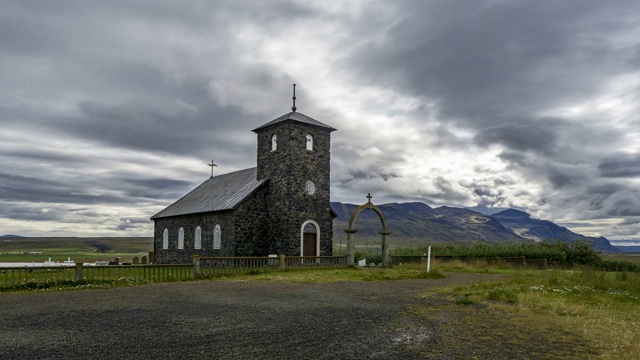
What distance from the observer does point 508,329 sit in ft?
33.3

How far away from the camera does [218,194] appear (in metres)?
35.8

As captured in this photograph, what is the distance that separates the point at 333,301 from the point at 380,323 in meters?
3.85

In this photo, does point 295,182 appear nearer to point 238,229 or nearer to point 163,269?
point 238,229

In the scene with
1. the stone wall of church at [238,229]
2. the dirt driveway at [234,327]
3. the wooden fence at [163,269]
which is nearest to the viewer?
the dirt driveway at [234,327]

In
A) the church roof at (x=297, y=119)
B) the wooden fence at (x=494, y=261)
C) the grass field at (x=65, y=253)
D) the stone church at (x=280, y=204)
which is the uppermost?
the church roof at (x=297, y=119)

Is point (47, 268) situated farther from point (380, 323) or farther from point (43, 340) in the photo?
point (380, 323)

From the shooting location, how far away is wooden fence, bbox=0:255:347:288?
19375 millimetres

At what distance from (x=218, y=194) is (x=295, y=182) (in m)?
7.79

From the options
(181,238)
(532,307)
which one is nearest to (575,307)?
(532,307)

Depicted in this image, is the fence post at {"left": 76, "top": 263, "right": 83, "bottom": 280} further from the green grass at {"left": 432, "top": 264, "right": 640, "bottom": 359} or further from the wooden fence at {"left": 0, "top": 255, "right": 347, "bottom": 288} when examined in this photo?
the green grass at {"left": 432, "top": 264, "right": 640, "bottom": 359}

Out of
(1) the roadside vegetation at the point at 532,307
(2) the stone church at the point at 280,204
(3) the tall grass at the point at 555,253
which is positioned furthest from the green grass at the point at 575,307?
(3) the tall grass at the point at 555,253

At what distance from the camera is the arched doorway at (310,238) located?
102 feet

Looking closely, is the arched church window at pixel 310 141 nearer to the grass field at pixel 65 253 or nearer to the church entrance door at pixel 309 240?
the church entrance door at pixel 309 240

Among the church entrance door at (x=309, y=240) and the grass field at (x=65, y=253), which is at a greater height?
the church entrance door at (x=309, y=240)
